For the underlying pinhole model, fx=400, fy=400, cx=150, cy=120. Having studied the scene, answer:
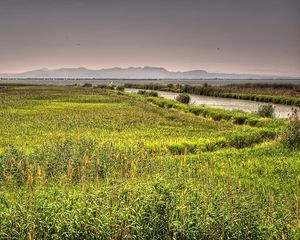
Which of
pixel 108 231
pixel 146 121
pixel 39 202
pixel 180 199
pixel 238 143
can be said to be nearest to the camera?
pixel 108 231

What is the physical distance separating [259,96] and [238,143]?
53093 millimetres

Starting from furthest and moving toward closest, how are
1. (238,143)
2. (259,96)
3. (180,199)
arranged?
(259,96) → (238,143) → (180,199)

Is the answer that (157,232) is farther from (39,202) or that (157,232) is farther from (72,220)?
(39,202)

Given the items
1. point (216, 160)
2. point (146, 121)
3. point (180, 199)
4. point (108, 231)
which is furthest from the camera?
point (146, 121)

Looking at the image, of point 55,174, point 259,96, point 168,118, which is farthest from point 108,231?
point 259,96

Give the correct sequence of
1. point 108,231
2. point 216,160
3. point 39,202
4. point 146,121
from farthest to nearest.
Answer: point 146,121 → point 216,160 → point 39,202 → point 108,231

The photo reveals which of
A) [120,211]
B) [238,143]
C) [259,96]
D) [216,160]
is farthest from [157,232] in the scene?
[259,96]

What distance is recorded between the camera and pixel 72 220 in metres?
8.74

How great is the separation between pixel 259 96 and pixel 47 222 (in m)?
70.0

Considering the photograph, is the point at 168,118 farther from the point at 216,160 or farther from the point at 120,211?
the point at 120,211

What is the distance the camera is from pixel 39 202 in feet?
30.9

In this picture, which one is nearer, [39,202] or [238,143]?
[39,202]

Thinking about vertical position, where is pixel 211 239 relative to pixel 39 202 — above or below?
below

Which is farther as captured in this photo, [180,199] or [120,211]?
[180,199]
